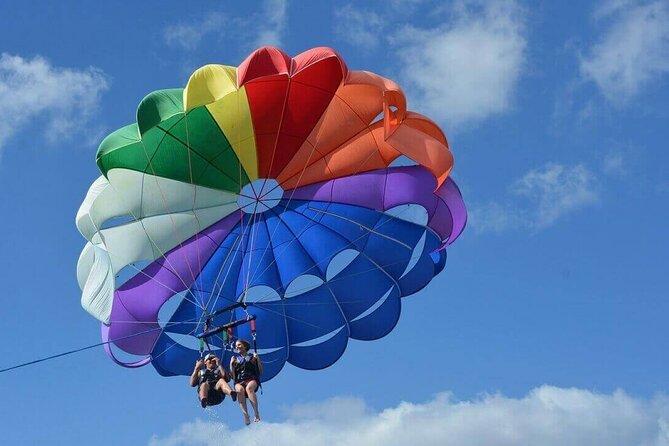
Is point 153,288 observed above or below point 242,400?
above

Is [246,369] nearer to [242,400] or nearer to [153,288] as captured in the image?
[242,400]

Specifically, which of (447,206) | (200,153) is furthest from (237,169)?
(447,206)

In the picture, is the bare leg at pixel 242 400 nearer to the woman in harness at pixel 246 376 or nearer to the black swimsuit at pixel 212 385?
the woman in harness at pixel 246 376

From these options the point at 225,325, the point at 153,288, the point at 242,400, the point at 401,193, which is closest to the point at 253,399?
the point at 242,400

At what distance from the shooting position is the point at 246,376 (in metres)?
15.3

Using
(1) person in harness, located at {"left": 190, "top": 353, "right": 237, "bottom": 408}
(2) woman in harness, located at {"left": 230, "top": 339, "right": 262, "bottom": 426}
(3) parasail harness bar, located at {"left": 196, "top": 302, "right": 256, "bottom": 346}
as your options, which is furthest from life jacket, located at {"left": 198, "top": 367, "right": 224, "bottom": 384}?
(3) parasail harness bar, located at {"left": 196, "top": 302, "right": 256, "bottom": 346}

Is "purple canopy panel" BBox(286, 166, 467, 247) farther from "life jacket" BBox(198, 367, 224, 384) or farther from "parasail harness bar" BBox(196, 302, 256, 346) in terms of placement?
"life jacket" BBox(198, 367, 224, 384)

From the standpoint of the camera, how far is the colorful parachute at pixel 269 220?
653 inches

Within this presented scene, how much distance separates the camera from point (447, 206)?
16.7m

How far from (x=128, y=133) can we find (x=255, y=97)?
1.74 meters

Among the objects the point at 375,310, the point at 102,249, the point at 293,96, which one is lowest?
the point at 375,310

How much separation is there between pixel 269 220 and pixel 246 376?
2908mm

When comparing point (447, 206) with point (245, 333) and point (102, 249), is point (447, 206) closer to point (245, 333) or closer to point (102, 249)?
point (245, 333)

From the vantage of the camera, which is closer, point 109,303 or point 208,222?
point 109,303
